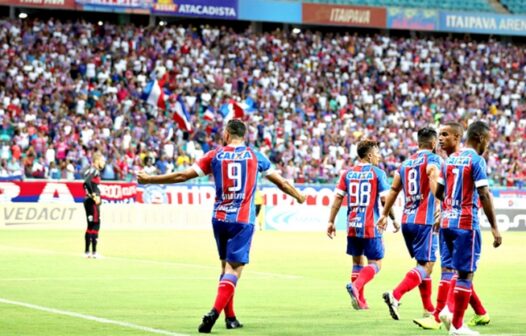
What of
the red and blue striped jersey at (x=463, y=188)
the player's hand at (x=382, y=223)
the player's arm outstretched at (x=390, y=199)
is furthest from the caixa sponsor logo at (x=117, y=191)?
the red and blue striped jersey at (x=463, y=188)

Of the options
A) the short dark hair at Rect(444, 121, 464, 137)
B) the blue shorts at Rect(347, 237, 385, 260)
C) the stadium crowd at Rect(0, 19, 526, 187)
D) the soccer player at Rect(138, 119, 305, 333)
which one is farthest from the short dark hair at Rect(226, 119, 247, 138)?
the stadium crowd at Rect(0, 19, 526, 187)

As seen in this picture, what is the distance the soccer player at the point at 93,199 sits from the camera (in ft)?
83.9

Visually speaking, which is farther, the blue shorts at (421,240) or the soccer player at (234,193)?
the blue shorts at (421,240)

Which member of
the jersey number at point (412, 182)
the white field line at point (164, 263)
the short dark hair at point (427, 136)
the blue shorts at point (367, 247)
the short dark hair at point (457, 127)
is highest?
the short dark hair at point (457, 127)

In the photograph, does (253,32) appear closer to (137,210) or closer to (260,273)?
(137,210)

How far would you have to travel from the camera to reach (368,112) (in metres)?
53.1

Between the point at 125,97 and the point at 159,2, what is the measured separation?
7656 millimetres

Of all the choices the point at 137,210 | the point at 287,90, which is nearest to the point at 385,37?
the point at 287,90

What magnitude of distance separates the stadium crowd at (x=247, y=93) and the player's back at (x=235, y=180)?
1062 inches

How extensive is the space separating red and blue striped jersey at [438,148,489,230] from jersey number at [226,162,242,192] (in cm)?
228

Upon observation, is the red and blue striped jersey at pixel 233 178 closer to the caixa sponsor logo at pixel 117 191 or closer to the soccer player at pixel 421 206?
the soccer player at pixel 421 206

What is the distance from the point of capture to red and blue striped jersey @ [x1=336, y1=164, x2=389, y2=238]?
15648mm

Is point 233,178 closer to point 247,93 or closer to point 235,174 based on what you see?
point 235,174

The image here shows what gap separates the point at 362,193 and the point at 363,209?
10.8 inches
